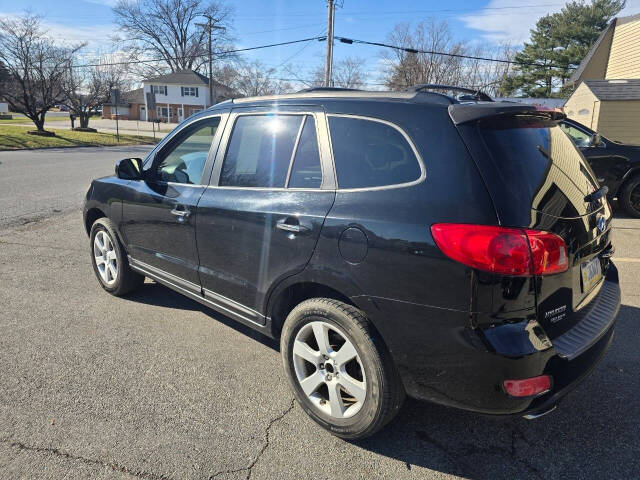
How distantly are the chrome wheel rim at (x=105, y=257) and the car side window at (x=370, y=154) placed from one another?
9.29 feet

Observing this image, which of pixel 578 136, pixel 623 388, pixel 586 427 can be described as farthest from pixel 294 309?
pixel 578 136

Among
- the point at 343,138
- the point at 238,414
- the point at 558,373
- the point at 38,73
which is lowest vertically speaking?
the point at 238,414

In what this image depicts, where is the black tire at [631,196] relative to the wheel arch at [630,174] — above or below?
below

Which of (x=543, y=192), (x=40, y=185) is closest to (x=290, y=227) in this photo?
(x=543, y=192)

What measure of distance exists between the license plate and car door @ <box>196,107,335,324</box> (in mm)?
1372

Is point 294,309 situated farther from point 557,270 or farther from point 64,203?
point 64,203

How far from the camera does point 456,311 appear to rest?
197cm

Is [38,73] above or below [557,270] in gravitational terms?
above

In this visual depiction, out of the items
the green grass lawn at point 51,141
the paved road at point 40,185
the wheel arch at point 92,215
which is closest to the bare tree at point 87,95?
the green grass lawn at point 51,141

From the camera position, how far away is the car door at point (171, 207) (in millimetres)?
3342

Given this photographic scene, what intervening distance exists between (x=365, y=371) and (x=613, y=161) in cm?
778

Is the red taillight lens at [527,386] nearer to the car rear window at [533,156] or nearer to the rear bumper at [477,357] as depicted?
the rear bumper at [477,357]

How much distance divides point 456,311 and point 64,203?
909 cm

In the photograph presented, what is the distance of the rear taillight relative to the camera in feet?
6.26
